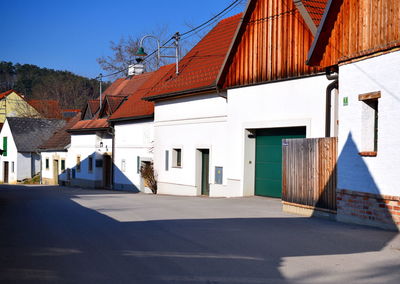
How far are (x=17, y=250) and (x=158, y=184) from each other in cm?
1781

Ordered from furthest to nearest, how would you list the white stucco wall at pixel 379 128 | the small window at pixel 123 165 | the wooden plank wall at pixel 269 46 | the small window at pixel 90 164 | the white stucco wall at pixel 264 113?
the small window at pixel 90 164 < the small window at pixel 123 165 < the wooden plank wall at pixel 269 46 < the white stucco wall at pixel 264 113 < the white stucco wall at pixel 379 128

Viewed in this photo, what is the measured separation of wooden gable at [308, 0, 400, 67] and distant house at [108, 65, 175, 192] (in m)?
15.4

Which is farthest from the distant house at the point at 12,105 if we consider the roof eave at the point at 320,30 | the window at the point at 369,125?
the window at the point at 369,125

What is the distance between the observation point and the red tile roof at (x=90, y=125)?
114 feet

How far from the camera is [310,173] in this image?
42.7ft

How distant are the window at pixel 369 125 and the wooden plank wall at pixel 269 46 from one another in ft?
14.4

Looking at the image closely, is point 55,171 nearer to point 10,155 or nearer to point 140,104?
point 10,155

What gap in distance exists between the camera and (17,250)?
886cm

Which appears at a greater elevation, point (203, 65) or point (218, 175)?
point (203, 65)

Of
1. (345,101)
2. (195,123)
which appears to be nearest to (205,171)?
(195,123)

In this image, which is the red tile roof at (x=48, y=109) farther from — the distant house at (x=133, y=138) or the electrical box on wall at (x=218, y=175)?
the electrical box on wall at (x=218, y=175)

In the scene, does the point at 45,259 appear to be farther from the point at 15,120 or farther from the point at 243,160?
the point at 15,120

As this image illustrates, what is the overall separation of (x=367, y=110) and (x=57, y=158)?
3696 centimetres

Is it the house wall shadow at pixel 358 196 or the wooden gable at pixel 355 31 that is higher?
the wooden gable at pixel 355 31
